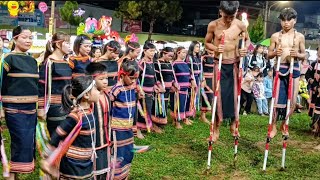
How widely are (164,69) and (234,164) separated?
3.19 m

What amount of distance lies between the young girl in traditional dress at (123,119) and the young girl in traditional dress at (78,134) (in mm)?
741

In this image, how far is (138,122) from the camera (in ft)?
29.3

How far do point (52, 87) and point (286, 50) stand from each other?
3662 millimetres

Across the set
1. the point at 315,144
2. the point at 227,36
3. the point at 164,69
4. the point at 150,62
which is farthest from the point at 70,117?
the point at 315,144

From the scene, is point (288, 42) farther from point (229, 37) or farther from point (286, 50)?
point (229, 37)

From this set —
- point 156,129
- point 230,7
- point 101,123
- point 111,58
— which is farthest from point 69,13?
point 101,123

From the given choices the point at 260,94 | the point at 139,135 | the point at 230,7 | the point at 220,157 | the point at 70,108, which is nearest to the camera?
the point at 70,108

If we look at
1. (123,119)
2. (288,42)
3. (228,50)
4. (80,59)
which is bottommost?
(123,119)

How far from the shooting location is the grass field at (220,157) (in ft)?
20.4

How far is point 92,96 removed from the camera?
4137 millimetres

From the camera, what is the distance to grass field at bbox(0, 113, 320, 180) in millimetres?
6215

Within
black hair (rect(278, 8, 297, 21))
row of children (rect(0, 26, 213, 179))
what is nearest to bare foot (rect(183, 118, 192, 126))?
row of children (rect(0, 26, 213, 179))

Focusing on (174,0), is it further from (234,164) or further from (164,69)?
(234,164)

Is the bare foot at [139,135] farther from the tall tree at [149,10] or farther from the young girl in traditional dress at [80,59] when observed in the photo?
the tall tree at [149,10]
